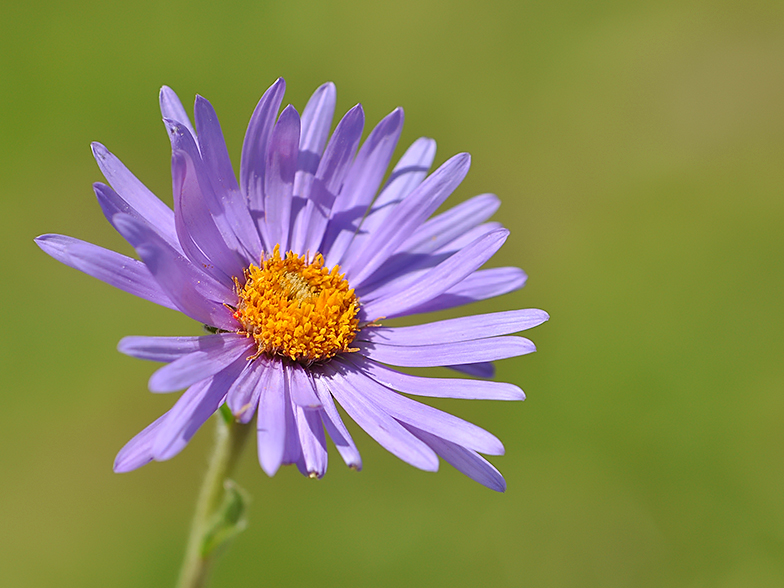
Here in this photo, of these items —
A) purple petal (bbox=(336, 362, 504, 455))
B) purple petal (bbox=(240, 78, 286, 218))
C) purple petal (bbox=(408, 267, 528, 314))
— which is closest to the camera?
purple petal (bbox=(336, 362, 504, 455))

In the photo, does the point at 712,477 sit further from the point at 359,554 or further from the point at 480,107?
the point at 480,107

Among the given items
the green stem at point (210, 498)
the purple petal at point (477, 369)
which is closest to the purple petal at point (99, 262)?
the green stem at point (210, 498)

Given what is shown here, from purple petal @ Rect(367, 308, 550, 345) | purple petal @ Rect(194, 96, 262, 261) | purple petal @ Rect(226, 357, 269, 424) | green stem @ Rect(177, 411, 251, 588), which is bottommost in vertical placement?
green stem @ Rect(177, 411, 251, 588)

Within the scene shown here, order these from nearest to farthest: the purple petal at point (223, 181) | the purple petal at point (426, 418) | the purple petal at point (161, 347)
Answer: the purple petal at point (161, 347) < the purple petal at point (426, 418) < the purple petal at point (223, 181)

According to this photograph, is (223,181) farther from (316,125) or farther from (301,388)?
(301,388)

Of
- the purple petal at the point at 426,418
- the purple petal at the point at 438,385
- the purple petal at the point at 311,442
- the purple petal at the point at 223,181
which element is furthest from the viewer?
the purple petal at the point at 223,181

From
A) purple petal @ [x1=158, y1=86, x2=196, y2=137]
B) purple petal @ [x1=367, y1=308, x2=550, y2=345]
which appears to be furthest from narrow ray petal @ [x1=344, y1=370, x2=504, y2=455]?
purple petal @ [x1=158, y1=86, x2=196, y2=137]

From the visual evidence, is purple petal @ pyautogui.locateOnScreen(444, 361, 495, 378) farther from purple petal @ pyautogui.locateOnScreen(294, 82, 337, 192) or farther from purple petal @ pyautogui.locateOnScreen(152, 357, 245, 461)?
purple petal @ pyautogui.locateOnScreen(294, 82, 337, 192)

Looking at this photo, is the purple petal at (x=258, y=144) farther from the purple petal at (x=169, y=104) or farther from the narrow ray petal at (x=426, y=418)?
the narrow ray petal at (x=426, y=418)
